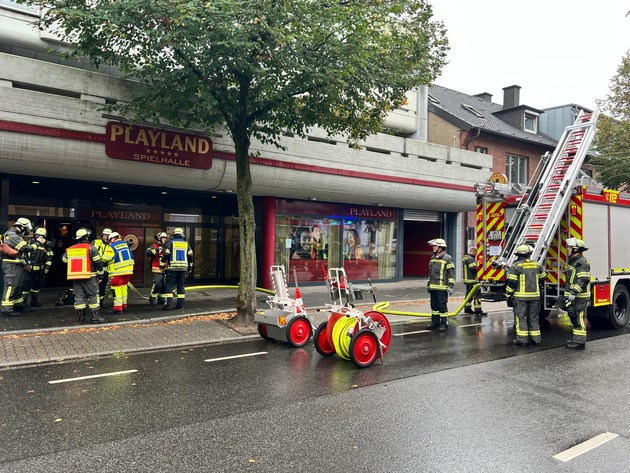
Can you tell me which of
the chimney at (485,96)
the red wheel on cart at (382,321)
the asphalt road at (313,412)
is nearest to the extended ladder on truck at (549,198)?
the asphalt road at (313,412)

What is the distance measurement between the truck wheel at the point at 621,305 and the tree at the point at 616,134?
12.2 meters

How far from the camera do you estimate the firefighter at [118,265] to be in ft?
33.8

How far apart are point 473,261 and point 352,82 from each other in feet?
17.9

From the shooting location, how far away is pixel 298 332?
7.99m

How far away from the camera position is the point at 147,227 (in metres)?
14.6

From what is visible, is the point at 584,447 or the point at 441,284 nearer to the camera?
the point at 584,447

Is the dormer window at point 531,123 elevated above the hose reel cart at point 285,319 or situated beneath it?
elevated above

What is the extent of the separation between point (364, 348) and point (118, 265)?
6.10 meters

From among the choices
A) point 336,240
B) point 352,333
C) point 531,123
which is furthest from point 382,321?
point 531,123

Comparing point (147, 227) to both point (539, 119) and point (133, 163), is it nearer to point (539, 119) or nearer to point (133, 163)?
point (133, 163)

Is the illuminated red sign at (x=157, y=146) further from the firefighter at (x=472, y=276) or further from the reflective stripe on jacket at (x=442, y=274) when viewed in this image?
the firefighter at (x=472, y=276)

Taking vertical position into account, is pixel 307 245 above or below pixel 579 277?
above

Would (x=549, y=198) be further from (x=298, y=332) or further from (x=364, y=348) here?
(x=298, y=332)

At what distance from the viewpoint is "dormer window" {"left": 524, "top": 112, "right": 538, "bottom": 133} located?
27.0 meters
